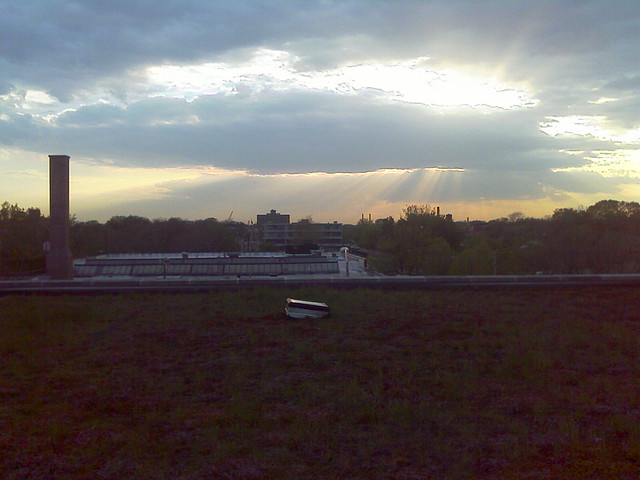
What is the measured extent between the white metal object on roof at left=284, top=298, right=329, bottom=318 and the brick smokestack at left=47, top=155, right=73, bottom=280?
12.0m

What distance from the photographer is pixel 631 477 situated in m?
3.45

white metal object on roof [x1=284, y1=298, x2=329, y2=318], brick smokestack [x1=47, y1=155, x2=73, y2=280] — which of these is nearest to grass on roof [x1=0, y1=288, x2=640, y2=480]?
white metal object on roof [x1=284, y1=298, x2=329, y2=318]

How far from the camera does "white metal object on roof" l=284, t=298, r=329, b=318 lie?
9.59m

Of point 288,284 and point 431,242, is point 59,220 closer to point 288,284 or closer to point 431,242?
point 288,284

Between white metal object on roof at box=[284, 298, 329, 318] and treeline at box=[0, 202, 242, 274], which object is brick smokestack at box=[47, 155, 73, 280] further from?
white metal object on roof at box=[284, 298, 329, 318]

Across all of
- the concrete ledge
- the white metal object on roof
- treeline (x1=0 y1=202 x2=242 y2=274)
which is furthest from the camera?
treeline (x1=0 y1=202 x2=242 y2=274)

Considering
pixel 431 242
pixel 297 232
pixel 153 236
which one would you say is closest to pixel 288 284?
pixel 431 242

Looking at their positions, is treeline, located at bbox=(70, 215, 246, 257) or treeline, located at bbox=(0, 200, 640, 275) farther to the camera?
treeline, located at bbox=(70, 215, 246, 257)

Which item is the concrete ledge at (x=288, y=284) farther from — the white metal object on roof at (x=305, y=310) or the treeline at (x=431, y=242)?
the treeline at (x=431, y=242)

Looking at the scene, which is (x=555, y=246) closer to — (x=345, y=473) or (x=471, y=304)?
(x=471, y=304)

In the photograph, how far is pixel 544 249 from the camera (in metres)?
32.3

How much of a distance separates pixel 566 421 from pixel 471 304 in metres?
6.73

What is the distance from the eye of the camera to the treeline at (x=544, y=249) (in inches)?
1210

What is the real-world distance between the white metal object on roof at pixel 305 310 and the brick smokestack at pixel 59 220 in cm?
1196
